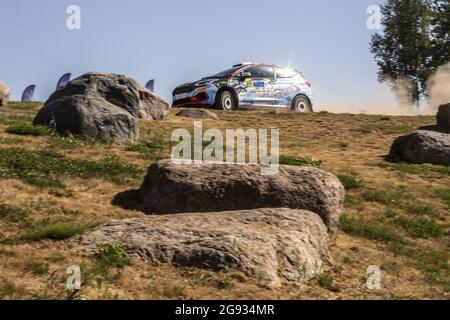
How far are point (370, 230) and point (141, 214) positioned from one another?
4.00 m

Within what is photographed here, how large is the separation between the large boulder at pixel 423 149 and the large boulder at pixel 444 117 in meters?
4.90

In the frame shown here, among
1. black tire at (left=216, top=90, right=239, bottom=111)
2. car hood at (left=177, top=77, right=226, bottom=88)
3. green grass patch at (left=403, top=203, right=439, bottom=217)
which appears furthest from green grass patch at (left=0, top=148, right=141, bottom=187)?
car hood at (left=177, top=77, right=226, bottom=88)

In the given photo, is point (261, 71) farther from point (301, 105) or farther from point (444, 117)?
point (444, 117)

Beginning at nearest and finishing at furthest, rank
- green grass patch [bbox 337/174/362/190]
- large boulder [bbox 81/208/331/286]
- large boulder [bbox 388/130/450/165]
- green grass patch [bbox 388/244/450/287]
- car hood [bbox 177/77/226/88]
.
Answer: large boulder [bbox 81/208/331/286] < green grass patch [bbox 388/244/450/287] < green grass patch [bbox 337/174/362/190] < large boulder [bbox 388/130/450/165] < car hood [bbox 177/77/226/88]

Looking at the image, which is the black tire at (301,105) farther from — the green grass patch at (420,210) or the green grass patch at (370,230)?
the green grass patch at (370,230)

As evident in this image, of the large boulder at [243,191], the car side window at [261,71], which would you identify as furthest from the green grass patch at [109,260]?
the car side window at [261,71]

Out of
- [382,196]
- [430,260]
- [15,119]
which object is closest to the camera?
[430,260]

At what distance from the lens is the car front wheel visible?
79.9 ft

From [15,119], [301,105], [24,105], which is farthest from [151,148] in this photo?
[301,105]

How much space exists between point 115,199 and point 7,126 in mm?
6256

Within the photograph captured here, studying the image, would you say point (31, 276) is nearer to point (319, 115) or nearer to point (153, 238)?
point (153, 238)

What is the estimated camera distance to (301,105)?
26359 mm

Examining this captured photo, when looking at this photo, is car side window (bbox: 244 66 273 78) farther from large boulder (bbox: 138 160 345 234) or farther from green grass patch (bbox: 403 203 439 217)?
large boulder (bbox: 138 160 345 234)

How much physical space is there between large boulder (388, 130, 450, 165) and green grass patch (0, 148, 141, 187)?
7492 millimetres
